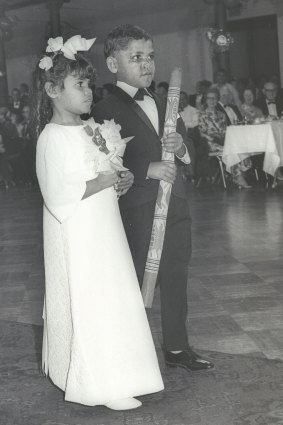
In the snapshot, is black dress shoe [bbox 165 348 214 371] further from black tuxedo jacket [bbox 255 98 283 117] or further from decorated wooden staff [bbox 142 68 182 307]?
black tuxedo jacket [bbox 255 98 283 117]

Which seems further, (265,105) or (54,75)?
(265,105)

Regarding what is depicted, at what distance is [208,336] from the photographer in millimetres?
3766

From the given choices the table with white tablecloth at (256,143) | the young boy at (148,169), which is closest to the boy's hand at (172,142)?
the young boy at (148,169)

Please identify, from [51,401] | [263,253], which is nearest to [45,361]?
[51,401]

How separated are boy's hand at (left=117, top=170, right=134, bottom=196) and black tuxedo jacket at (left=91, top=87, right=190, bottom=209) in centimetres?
14

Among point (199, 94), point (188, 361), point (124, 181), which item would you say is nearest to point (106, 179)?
point (124, 181)

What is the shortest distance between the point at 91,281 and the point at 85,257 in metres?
0.08

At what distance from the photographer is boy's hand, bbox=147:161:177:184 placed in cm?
290

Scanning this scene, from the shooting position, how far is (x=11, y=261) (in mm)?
6223

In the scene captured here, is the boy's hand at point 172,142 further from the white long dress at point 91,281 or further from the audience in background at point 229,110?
the audience in background at point 229,110

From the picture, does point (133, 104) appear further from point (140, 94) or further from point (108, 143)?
point (108, 143)

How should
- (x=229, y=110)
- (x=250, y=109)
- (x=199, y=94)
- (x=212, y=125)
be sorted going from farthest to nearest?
1. (x=199, y=94)
2. (x=250, y=109)
3. (x=229, y=110)
4. (x=212, y=125)

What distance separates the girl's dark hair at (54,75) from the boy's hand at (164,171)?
1.27 feet

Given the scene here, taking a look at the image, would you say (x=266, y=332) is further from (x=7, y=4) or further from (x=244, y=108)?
(x=7, y=4)
